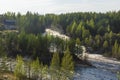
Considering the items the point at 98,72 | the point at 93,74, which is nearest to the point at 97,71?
the point at 98,72

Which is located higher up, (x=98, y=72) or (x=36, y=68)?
(x=36, y=68)

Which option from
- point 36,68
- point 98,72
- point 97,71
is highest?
point 36,68

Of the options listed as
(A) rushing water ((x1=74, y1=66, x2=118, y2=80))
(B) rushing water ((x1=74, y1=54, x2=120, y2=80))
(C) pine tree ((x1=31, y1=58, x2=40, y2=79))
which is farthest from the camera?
(B) rushing water ((x1=74, y1=54, x2=120, y2=80))

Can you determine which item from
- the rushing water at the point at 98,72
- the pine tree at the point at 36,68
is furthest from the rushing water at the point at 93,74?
the pine tree at the point at 36,68

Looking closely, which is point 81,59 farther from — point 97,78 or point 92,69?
point 97,78

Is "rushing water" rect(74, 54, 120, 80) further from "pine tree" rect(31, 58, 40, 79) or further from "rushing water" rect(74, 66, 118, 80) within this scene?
"pine tree" rect(31, 58, 40, 79)

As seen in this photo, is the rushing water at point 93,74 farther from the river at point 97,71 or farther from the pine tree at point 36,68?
the pine tree at point 36,68

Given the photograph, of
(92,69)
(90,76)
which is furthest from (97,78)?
(92,69)

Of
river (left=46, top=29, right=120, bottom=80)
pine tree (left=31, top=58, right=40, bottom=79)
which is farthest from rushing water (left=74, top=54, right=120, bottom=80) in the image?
pine tree (left=31, top=58, right=40, bottom=79)

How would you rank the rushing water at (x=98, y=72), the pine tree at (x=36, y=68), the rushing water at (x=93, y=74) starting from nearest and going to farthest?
the pine tree at (x=36, y=68) → the rushing water at (x=93, y=74) → the rushing water at (x=98, y=72)

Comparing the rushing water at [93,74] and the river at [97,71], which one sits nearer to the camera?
the rushing water at [93,74]

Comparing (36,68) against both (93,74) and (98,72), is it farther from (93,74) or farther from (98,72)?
(98,72)

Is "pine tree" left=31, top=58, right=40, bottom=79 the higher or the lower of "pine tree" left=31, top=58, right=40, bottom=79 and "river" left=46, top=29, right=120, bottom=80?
the higher
